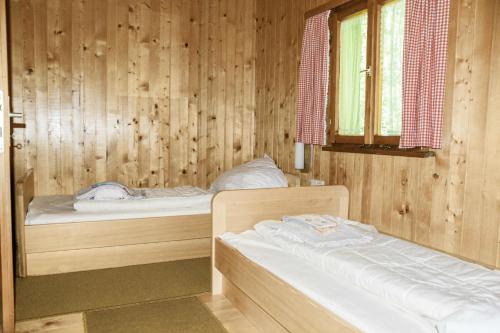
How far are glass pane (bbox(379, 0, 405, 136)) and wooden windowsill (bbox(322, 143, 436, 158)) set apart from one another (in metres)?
0.11

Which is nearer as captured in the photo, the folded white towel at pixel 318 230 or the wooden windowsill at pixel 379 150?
the folded white towel at pixel 318 230

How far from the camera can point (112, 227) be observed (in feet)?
9.76

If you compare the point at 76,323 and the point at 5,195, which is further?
the point at 76,323

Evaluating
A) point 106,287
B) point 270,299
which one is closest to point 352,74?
point 270,299

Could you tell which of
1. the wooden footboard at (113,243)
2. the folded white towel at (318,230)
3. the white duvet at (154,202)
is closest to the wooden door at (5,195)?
the wooden footboard at (113,243)

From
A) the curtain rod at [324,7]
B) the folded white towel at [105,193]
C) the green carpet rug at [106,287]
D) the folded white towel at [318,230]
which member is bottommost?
the green carpet rug at [106,287]

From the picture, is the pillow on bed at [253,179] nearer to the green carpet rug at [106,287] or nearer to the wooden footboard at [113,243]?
the wooden footboard at [113,243]

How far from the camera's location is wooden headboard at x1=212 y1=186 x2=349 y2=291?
249cm

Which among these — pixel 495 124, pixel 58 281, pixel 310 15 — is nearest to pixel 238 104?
pixel 310 15

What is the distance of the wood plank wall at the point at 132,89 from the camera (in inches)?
142

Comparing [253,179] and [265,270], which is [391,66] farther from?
[265,270]

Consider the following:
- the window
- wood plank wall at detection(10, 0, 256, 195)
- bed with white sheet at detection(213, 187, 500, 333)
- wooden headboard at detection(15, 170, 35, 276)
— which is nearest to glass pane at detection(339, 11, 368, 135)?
the window

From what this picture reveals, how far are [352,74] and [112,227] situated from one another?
2.07 metres

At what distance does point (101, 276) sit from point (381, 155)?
2.07 meters
